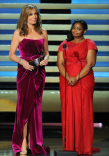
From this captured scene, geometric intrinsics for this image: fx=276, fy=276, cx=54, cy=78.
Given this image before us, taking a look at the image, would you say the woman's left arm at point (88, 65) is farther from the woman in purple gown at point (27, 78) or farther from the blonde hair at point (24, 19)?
the blonde hair at point (24, 19)

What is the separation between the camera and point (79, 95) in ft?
10.4

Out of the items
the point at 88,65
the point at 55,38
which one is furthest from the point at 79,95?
the point at 55,38

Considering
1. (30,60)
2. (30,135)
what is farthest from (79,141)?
(30,60)

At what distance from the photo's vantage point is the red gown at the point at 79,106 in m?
3.13

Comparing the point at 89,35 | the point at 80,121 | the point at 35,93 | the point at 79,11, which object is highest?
the point at 79,11

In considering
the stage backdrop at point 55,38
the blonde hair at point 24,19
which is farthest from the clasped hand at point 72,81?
the stage backdrop at point 55,38

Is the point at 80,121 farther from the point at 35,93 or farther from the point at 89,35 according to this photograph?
the point at 89,35

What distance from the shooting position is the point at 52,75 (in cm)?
496

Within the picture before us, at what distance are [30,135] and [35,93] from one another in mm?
504

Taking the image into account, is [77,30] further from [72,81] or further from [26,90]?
[26,90]

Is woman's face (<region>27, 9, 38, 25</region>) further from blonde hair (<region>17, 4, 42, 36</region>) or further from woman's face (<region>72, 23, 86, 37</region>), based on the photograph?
woman's face (<region>72, 23, 86, 37</region>)

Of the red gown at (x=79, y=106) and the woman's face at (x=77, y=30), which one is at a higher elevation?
the woman's face at (x=77, y=30)

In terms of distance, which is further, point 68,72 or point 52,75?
point 52,75

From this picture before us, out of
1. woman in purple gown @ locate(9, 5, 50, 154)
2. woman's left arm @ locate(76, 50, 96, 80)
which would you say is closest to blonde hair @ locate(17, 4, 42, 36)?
woman in purple gown @ locate(9, 5, 50, 154)
